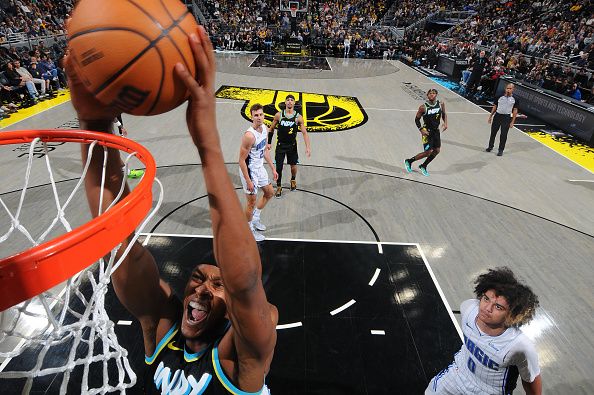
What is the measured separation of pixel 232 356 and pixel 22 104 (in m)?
12.8

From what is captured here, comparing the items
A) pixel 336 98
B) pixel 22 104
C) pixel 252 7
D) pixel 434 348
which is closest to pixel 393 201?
pixel 434 348

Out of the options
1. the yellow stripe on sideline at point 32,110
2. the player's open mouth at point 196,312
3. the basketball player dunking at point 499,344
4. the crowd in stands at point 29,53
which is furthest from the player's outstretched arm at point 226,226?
the yellow stripe on sideline at point 32,110

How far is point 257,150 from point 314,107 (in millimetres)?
7053

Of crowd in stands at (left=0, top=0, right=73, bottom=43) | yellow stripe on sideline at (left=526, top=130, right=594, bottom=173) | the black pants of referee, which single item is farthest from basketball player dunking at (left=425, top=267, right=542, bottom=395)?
crowd in stands at (left=0, top=0, right=73, bottom=43)

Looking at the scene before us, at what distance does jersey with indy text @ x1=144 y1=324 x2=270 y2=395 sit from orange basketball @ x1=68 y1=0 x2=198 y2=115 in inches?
A: 43.3

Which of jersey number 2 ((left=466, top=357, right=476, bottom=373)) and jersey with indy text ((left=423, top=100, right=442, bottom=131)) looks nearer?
jersey number 2 ((left=466, top=357, right=476, bottom=373))

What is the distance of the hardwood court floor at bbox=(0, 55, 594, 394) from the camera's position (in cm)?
441

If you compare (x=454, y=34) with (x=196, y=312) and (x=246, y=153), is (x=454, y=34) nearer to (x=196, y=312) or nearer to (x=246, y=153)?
(x=246, y=153)

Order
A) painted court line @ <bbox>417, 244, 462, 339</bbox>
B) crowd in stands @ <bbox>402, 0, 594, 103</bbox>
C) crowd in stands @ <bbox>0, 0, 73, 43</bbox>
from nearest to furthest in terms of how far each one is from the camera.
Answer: painted court line @ <bbox>417, 244, 462, 339</bbox> < crowd in stands @ <bbox>402, 0, 594, 103</bbox> < crowd in stands @ <bbox>0, 0, 73, 43</bbox>

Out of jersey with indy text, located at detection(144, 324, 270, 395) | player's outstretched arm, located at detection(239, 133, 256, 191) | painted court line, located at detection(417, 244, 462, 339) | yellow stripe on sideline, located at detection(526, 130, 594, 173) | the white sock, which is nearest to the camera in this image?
jersey with indy text, located at detection(144, 324, 270, 395)

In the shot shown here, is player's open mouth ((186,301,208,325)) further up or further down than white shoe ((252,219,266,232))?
further up

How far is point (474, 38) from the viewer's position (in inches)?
817

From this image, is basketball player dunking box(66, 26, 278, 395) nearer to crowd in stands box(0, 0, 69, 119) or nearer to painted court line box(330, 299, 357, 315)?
painted court line box(330, 299, 357, 315)

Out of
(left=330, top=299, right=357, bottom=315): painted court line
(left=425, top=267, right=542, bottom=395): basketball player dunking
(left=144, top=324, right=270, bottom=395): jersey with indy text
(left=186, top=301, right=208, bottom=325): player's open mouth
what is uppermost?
(left=186, top=301, right=208, bottom=325): player's open mouth
